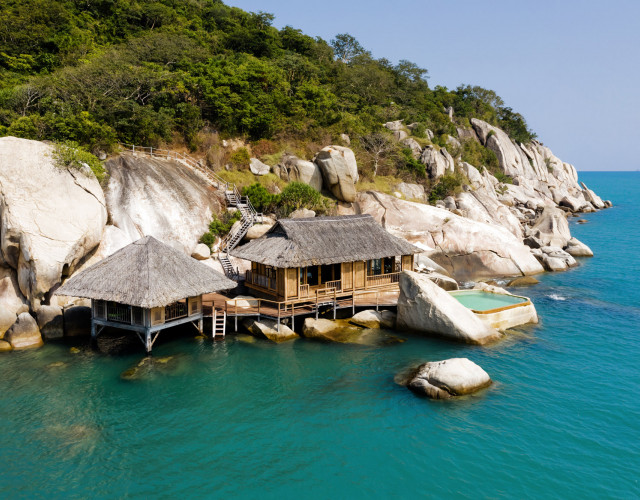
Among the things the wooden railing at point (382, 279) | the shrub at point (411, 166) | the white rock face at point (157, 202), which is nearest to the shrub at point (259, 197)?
the white rock face at point (157, 202)

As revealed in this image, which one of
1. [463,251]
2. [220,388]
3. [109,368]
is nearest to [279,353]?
[220,388]

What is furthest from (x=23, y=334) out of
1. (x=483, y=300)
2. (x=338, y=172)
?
(x=338, y=172)

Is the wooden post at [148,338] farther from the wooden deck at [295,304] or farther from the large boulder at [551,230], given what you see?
the large boulder at [551,230]

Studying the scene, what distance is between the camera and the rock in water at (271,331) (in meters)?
24.8

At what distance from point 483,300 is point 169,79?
116 ft

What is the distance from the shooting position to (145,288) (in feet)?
71.6

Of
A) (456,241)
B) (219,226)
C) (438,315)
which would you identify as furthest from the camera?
(456,241)

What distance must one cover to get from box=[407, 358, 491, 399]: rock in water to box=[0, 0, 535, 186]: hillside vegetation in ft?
94.3

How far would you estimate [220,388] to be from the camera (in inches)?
770

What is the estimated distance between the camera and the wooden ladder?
24.8m

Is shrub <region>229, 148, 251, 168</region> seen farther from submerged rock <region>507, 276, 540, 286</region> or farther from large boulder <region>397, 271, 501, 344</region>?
submerged rock <region>507, 276, 540, 286</region>

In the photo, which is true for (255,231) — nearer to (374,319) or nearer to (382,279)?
(382,279)

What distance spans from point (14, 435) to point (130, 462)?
492 centimetres

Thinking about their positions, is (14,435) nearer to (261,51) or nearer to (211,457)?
(211,457)
